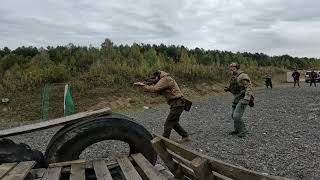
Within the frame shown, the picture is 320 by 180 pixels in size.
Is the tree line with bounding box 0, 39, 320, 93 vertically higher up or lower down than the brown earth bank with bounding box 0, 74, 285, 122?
higher up

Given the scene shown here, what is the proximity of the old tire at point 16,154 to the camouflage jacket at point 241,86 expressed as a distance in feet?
22.2

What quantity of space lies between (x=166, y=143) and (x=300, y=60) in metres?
136

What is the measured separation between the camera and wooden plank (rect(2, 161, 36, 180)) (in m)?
5.79

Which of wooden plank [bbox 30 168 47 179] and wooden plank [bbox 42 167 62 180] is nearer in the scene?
wooden plank [bbox 42 167 62 180]

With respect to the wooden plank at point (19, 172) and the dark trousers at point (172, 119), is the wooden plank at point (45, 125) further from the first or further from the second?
the dark trousers at point (172, 119)

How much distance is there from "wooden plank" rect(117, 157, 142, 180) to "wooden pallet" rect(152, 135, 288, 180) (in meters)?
0.42

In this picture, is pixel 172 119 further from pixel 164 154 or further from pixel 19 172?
pixel 19 172

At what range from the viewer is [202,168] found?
435 centimetres

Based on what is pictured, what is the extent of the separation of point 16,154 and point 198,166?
393 centimetres

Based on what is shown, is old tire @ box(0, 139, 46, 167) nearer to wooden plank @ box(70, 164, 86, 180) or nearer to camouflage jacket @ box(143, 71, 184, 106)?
wooden plank @ box(70, 164, 86, 180)

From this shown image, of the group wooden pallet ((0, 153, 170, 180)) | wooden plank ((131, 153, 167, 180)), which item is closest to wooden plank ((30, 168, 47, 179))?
wooden pallet ((0, 153, 170, 180))

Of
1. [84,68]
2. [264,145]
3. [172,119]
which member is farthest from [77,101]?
[264,145]

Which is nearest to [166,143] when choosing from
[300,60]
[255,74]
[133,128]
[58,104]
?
[133,128]

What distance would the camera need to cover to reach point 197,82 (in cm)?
4803
